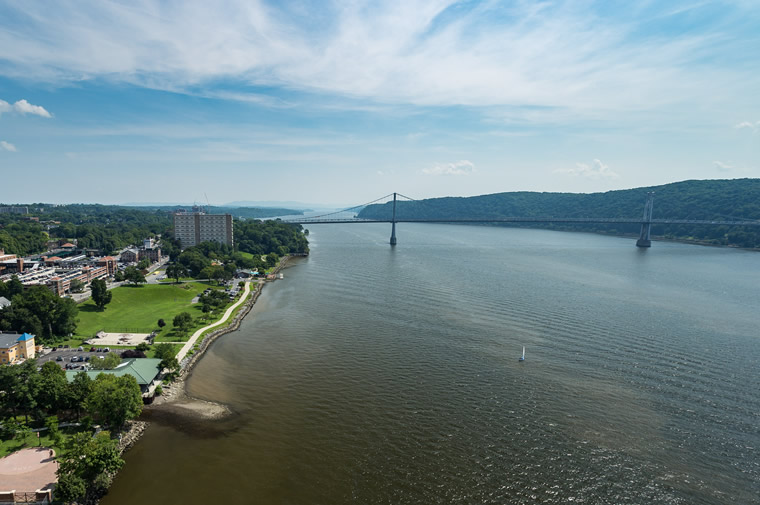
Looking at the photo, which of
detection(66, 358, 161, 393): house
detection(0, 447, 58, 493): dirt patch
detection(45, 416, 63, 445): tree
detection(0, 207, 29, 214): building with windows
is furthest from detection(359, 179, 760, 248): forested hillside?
detection(0, 207, 29, 214): building with windows

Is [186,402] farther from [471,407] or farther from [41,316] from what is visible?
[41,316]

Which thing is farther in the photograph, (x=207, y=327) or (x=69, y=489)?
(x=207, y=327)

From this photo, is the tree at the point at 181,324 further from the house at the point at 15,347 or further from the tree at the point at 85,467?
the tree at the point at 85,467

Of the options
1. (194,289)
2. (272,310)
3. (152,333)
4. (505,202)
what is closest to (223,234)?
(194,289)

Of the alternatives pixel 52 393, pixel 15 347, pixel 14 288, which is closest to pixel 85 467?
pixel 52 393

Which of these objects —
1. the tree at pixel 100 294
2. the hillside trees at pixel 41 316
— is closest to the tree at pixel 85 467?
the hillside trees at pixel 41 316

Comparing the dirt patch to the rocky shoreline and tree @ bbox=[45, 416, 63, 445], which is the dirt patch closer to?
tree @ bbox=[45, 416, 63, 445]
